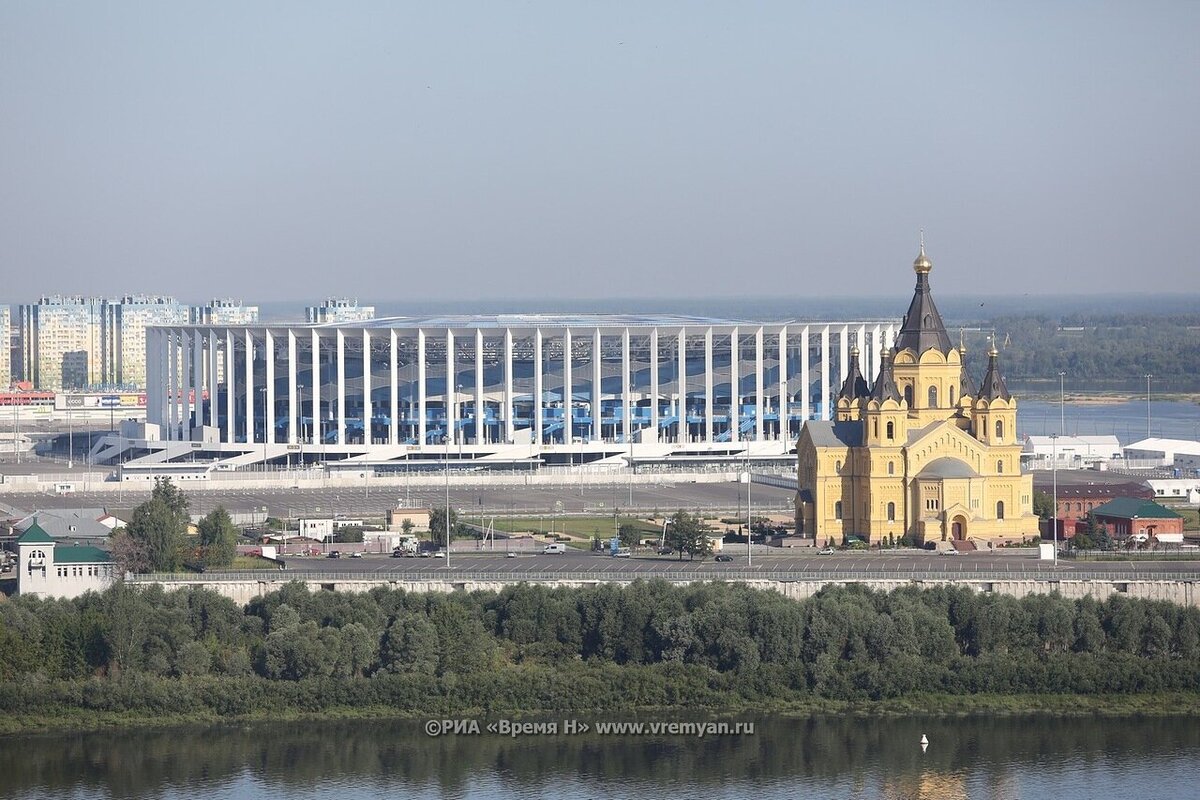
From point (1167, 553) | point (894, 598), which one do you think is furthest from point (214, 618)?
point (1167, 553)

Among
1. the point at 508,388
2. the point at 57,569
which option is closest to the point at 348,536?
the point at 57,569

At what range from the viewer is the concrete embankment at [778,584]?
1609 inches

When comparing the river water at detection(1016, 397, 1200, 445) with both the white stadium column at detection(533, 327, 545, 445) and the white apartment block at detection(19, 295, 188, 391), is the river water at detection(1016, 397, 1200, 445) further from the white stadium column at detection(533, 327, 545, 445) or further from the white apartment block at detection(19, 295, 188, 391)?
the white apartment block at detection(19, 295, 188, 391)

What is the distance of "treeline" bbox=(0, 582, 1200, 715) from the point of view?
37.4m

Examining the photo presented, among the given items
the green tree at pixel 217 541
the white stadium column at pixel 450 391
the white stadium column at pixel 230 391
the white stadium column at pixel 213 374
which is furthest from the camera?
the white stadium column at pixel 213 374

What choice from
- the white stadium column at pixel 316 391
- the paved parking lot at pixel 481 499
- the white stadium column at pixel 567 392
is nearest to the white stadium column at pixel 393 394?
the white stadium column at pixel 316 391

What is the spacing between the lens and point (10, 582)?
43156 mm

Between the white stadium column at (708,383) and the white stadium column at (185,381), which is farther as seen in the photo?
the white stadium column at (185,381)

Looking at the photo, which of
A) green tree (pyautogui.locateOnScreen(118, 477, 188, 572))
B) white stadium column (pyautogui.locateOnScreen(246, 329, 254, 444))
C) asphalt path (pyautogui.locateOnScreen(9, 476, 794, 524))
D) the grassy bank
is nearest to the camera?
the grassy bank

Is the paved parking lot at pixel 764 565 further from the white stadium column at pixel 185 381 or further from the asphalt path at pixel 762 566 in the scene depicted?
the white stadium column at pixel 185 381

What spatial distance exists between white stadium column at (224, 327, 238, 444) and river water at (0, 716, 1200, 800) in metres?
42.1

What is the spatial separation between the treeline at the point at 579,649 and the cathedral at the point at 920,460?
773 centimetres

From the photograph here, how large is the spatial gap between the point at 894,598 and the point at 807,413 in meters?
39.7

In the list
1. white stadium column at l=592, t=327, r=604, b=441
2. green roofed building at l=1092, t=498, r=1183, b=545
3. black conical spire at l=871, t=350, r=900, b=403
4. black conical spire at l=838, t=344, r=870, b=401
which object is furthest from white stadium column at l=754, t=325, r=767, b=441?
black conical spire at l=871, t=350, r=900, b=403
